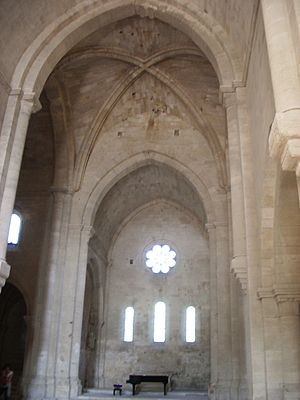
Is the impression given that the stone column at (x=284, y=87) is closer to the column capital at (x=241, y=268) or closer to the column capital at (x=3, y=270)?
the column capital at (x=241, y=268)

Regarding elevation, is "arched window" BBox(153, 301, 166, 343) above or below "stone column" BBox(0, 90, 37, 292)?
below

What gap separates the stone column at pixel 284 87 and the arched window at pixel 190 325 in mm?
17126

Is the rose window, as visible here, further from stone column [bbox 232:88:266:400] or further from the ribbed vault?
stone column [bbox 232:88:266:400]

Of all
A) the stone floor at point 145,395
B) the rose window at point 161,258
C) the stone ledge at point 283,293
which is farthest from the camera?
the rose window at point 161,258

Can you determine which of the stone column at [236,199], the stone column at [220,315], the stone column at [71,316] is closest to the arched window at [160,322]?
the stone column at [220,315]

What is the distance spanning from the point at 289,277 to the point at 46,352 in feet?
31.3

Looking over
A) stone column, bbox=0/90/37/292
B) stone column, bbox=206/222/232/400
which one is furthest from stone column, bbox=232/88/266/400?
stone column, bbox=206/222/232/400

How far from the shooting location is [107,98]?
17.7 meters

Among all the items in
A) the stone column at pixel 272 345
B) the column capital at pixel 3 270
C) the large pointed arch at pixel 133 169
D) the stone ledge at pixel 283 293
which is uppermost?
the large pointed arch at pixel 133 169

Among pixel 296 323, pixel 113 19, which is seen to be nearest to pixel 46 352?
pixel 296 323

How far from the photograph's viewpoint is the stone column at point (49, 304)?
15117 millimetres

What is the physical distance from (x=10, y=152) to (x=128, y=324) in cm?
1436

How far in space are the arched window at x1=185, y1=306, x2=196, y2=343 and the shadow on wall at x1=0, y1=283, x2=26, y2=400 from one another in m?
8.09

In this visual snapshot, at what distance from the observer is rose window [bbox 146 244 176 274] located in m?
23.5
